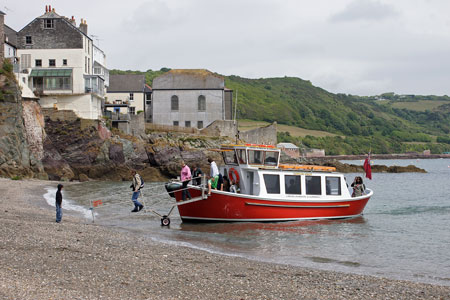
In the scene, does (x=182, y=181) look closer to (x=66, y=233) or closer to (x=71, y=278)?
(x=66, y=233)

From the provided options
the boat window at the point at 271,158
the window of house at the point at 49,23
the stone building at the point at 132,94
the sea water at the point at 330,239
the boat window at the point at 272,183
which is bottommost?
the sea water at the point at 330,239

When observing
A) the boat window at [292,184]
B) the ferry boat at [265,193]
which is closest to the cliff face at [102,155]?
the ferry boat at [265,193]

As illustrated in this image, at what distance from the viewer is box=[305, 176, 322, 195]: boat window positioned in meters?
22.0

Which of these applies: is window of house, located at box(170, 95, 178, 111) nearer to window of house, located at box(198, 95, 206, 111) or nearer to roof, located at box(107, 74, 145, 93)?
window of house, located at box(198, 95, 206, 111)

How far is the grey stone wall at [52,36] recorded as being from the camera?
5247cm

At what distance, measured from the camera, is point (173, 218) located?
2256 centimetres

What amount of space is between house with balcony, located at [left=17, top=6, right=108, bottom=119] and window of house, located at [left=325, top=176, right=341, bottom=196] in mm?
34247

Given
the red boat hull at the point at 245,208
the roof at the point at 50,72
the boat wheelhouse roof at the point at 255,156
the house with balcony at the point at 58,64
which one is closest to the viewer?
the red boat hull at the point at 245,208

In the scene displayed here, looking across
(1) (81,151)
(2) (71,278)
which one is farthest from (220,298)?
(1) (81,151)

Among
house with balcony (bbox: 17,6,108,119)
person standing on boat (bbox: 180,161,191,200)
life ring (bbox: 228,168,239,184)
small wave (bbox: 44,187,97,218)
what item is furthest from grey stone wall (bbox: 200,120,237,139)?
person standing on boat (bbox: 180,161,191,200)

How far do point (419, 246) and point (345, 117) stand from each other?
17111cm

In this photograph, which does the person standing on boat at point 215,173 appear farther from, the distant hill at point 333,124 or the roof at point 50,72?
the distant hill at point 333,124

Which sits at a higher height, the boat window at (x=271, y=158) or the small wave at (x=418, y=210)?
the boat window at (x=271, y=158)

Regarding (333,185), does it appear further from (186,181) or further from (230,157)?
(186,181)
